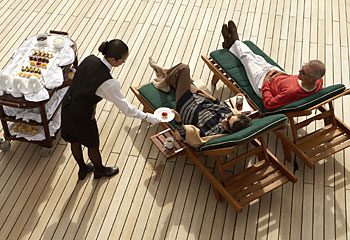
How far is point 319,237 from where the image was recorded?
417cm

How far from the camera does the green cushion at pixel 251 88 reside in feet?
14.5

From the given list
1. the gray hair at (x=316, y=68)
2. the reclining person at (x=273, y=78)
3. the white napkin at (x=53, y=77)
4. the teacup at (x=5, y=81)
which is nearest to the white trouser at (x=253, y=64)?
the reclining person at (x=273, y=78)

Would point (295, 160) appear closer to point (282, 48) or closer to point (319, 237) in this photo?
point (319, 237)

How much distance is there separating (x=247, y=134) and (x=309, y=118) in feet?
Result: 4.18

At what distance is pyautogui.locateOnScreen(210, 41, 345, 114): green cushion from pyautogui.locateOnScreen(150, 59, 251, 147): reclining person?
427 mm

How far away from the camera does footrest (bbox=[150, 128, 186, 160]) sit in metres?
4.48

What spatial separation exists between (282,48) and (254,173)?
2.43 metres

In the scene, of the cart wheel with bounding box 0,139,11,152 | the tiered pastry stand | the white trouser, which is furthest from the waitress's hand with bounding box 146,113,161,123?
the cart wheel with bounding box 0,139,11,152

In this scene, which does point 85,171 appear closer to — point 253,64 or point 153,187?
point 153,187

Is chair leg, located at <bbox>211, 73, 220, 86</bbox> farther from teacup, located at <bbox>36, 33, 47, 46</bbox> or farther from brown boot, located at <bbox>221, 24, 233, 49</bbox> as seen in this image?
teacup, located at <bbox>36, 33, 47, 46</bbox>

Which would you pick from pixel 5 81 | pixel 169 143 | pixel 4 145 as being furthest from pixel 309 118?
pixel 4 145

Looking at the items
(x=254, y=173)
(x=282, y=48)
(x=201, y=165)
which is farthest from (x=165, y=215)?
(x=282, y=48)

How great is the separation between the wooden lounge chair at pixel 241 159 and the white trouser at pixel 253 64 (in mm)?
748

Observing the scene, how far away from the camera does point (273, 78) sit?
16.2 ft
